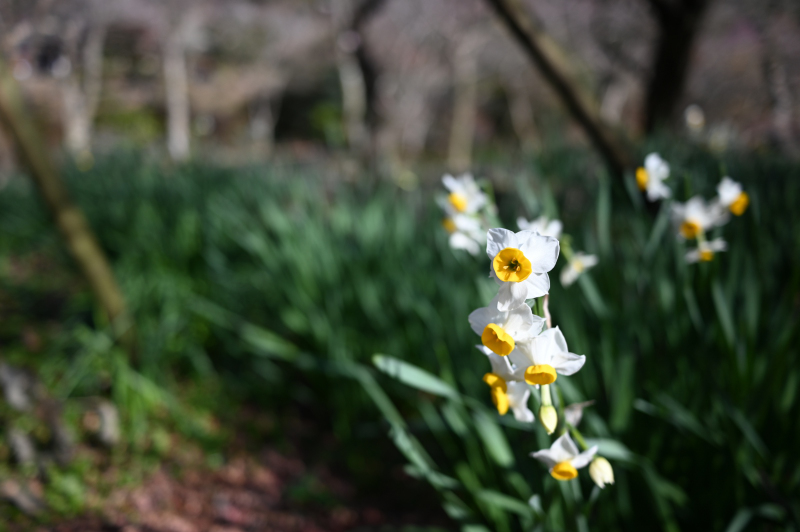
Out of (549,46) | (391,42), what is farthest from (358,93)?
(549,46)

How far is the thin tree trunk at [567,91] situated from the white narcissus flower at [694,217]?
3.92 ft

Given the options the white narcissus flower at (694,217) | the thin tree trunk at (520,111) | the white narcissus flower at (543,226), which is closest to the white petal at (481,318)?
the white narcissus flower at (543,226)

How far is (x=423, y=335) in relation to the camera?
155cm

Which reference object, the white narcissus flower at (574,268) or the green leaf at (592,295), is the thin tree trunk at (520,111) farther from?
the white narcissus flower at (574,268)

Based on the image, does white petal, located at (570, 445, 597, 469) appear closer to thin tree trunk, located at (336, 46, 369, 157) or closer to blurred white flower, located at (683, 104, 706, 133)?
blurred white flower, located at (683, 104, 706, 133)

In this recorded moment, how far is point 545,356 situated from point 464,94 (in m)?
15.8

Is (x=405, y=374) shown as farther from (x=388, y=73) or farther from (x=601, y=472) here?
(x=388, y=73)

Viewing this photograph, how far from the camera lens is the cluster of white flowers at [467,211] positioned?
0.95 meters

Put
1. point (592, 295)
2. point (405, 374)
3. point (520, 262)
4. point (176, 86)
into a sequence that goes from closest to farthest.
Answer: point (520, 262)
point (405, 374)
point (592, 295)
point (176, 86)

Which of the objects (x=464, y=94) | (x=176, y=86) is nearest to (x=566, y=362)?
(x=464, y=94)

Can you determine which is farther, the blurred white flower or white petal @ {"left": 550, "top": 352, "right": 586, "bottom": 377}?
the blurred white flower

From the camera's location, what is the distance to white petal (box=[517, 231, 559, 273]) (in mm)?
518

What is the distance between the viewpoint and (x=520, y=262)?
51cm

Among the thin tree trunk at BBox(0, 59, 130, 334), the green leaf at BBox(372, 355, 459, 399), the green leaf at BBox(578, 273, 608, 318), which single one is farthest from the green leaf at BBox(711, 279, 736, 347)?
the thin tree trunk at BBox(0, 59, 130, 334)
